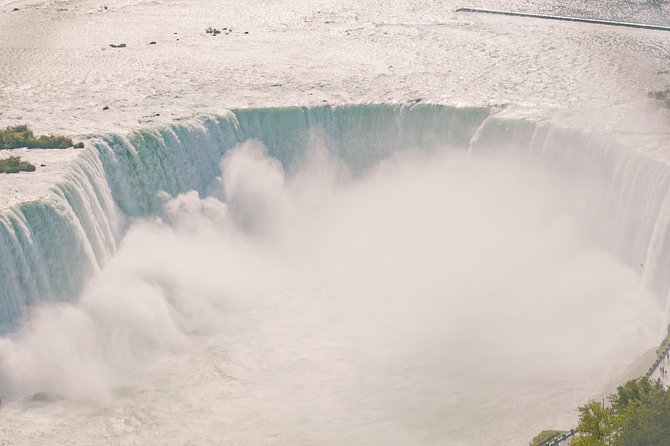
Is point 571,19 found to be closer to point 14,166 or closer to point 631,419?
point 14,166

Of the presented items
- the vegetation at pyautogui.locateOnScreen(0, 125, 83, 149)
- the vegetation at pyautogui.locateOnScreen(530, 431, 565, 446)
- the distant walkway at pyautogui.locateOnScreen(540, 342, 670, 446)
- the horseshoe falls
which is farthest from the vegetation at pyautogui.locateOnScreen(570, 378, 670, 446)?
the vegetation at pyautogui.locateOnScreen(0, 125, 83, 149)

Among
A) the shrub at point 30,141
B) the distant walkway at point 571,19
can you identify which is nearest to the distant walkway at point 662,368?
the shrub at point 30,141

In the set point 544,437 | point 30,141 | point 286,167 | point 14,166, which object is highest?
point 30,141

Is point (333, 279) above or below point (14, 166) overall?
below

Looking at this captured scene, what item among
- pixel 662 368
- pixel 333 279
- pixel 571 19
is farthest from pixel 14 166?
pixel 571 19

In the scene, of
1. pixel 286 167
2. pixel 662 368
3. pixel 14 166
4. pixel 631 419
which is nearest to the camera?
pixel 631 419

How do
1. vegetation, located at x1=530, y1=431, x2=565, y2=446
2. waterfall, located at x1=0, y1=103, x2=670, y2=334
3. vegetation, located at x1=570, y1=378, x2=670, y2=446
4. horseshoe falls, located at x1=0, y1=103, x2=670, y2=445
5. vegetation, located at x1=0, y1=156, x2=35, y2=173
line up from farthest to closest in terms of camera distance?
vegetation, located at x1=0, y1=156, x2=35, y2=173, waterfall, located at x1=0, y1=103, x2=670, y2=334, horseshoe falls, located at x1=0, y1=103, x2=670, y2=445, vegetation, located at x1=530, y1=431, x2=565, y2=446, vegetation, located at x1=570, y1=378, x2=670, y2=446

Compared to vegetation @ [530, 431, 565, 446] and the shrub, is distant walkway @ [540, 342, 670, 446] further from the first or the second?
the shrub
